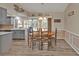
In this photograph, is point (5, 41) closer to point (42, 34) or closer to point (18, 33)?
point (18, 33)

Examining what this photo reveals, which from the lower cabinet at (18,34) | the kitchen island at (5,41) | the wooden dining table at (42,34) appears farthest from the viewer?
the wooden dining table at (42,34)

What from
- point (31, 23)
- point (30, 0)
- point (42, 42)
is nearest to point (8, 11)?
point (31, 23)

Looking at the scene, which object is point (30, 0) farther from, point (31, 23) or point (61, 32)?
point (61, 32)

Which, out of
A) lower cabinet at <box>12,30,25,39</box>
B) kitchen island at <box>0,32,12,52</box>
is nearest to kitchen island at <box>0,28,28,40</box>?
lower cabinet at <box>12,30,25,39</box>

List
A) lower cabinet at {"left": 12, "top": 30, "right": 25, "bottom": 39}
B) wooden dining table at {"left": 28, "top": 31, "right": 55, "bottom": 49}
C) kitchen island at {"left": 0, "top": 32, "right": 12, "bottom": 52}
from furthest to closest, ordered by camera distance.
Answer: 1. wooden dining table at {"left": 28, "top": 31, "right": 55, "bottom": 49}
2. lower cabinet at {"left": 12, "top": 30, "right": 25, "bottom": 39}
3. kitchen island at {"left": 0, "top": 32, "right": 12, "bottom": 52}

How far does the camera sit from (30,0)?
70.2 inches

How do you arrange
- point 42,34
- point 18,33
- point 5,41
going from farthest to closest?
point 18,33, point 42,34, point 5,41

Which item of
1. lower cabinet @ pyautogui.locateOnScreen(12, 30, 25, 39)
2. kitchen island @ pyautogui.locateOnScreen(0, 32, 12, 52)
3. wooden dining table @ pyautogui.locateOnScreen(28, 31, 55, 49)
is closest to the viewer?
kitchen island @ pyautogui.locateOnScreen(0, 32, 12, 52)

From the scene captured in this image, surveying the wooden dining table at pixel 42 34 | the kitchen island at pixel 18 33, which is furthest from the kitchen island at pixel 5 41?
the wooden dining table at pixel 42 34

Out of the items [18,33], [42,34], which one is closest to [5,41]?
[18,33]

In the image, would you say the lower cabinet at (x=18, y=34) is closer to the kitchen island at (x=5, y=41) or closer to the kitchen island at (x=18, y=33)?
the kitchen island at (x=18, y=33)

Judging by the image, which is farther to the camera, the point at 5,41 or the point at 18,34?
the point at 18,34

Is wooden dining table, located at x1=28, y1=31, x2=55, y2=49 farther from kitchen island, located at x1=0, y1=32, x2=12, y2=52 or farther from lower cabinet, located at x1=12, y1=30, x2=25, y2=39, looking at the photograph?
kitchen island, located at x1=0, y1=32, x2=12, y2=52

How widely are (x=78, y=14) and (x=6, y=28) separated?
2.88m
